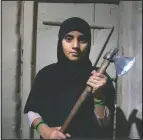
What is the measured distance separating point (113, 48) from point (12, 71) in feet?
2.08

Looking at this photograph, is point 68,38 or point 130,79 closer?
point 68,38

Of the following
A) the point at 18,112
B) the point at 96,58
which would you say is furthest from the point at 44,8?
the point at 18,112

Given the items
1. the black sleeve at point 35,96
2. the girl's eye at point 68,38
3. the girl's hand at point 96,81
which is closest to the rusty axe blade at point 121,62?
the girl's hand at point 96,81

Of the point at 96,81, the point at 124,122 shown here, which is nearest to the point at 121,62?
the point at 96,81

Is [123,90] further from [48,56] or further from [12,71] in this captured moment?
[12,71]

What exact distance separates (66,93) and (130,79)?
407 mm

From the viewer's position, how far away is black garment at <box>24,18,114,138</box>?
235 cm

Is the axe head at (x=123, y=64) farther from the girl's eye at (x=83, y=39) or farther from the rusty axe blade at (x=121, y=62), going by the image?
the girl's eye at (x=83, y=39)

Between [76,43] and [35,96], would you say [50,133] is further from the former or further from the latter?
[76,43]

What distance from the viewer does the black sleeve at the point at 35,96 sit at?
7.86 feet

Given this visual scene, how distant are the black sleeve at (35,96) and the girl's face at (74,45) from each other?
0.74 ft

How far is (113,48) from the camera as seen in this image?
2396 mm

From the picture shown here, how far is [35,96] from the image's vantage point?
94.7 inches

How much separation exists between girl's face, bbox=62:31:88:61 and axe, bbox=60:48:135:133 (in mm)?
159
